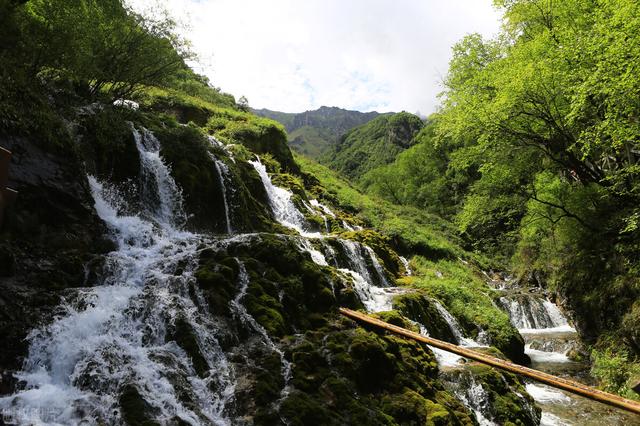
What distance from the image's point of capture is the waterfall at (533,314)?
69.8ft

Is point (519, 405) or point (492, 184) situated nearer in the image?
point (519, 405)

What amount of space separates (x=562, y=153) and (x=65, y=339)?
646 inches

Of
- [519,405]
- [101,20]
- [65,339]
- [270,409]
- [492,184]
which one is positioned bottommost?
[519,405]

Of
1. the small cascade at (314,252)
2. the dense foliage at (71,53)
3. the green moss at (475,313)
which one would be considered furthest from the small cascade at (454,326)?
the dense foliage at (71,53)

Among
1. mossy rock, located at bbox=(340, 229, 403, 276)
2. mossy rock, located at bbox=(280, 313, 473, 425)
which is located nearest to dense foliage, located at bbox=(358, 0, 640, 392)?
mossy rock, located at bbox=(340, 229, 403, 276)

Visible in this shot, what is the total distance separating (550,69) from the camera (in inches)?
506

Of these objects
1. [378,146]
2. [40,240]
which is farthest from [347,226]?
[378,146]

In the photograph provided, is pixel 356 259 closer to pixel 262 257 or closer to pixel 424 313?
pixel 424 313

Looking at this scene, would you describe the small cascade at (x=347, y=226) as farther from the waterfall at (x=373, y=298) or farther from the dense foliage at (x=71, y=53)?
the dense foliage at (x=71, y=53)

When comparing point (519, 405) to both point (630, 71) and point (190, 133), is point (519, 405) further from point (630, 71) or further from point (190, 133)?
point (190, 133)

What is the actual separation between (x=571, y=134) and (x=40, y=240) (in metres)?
16.0

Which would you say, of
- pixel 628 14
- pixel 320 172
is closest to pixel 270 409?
pixel 628 14

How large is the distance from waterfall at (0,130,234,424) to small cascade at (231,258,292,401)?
0.73m

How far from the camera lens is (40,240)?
28.5 ft
